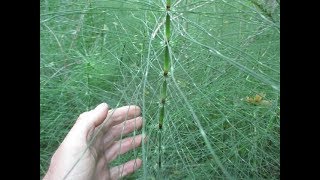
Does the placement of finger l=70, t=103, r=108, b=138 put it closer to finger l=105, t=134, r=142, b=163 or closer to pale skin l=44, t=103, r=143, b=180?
pale skin l=44, t=103, r=143, b=180

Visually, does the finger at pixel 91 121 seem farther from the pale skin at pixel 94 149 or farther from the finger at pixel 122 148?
the finger at pixel 122 148

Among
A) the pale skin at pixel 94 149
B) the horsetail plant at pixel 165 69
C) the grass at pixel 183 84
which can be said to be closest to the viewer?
the horsetail plant at pixel 165 69

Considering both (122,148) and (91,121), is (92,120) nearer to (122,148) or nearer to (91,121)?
(91,121)

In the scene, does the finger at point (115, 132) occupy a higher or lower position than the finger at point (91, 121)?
lower

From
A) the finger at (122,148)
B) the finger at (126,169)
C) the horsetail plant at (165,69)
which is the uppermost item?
the horsetail plant at (165,69)

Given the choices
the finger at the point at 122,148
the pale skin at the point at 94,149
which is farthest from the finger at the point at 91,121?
the finger at the point at 122,148

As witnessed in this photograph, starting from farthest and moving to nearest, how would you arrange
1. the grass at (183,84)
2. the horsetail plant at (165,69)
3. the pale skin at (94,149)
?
the grass at (183,84) → the pale skin at (94,149) → the horsetail plant at (165,69)

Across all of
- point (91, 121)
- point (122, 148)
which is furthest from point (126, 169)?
point (91, 121)

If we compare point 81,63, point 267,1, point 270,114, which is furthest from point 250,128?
point 81,63
